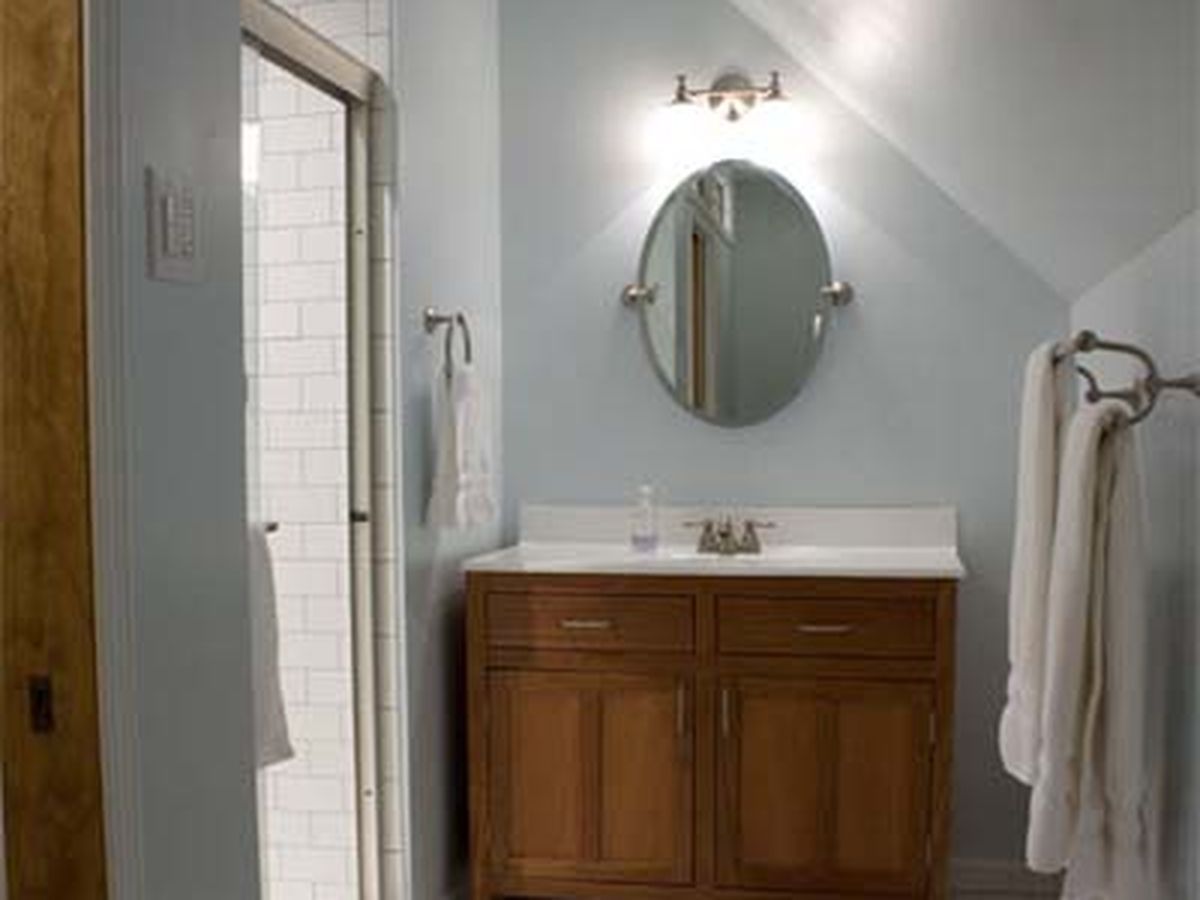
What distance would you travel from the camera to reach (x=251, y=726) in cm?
161

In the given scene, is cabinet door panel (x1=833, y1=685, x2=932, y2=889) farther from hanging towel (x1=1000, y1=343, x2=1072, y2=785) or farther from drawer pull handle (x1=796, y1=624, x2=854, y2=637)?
hanging towel (x1=1000, y1=343, x2=1072, y2=785)

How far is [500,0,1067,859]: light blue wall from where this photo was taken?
330 centimetres

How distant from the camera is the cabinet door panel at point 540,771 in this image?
9.87 ft

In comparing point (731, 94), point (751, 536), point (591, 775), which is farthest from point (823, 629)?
point (731, 94)

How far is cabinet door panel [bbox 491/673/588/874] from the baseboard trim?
105cm

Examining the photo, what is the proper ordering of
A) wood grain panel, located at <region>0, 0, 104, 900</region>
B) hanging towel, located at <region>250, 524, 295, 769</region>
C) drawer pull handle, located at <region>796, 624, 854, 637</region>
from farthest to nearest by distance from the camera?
drawer pull handle, located at <region>796, 624, 854, 637</region>, hanging towel, located at <region>250, 524, 295, 769</region>, wood grain panel, located at <region>0, 0, 104, 900</region>

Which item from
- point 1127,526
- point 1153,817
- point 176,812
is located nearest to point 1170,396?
point 1127,526

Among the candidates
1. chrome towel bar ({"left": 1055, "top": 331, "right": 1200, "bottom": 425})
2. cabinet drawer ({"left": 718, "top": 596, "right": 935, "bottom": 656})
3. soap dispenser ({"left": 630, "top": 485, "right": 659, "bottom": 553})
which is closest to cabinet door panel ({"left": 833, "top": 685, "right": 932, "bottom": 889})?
cabinet drawer ({"left": 718, "top": 596, "right": 935, "bottom": 656})

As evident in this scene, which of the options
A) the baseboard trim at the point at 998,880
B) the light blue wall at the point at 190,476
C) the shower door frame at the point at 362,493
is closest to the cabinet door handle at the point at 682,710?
the shower door frame at the point at 362,493

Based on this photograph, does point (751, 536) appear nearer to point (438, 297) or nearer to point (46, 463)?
point (438, 297)

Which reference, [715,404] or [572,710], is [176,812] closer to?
[572,710]

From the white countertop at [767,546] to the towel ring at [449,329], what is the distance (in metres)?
0.50

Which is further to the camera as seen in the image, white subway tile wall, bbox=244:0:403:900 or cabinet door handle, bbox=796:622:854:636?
cabinet door handle, bbox=796:622:854:636

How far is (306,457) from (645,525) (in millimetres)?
984
